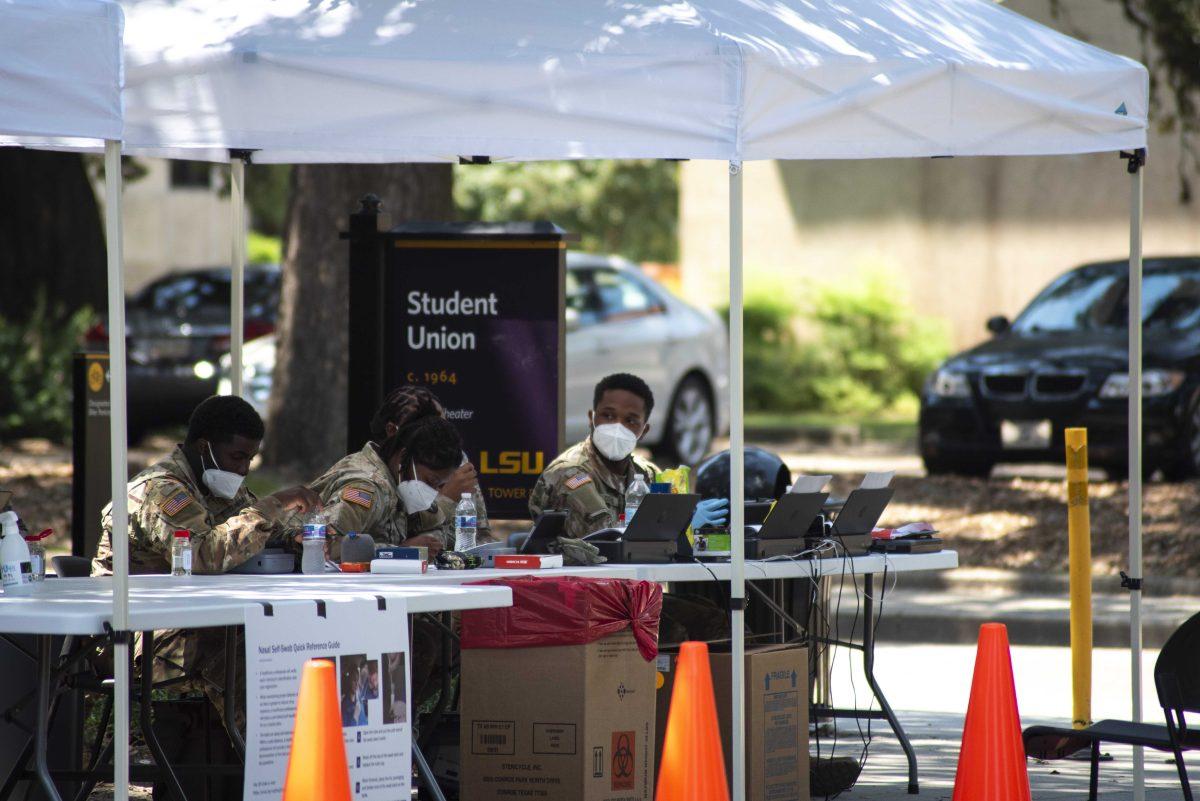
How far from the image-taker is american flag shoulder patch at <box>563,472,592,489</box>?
9016mm

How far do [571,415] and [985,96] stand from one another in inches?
400

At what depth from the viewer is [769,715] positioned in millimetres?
7422

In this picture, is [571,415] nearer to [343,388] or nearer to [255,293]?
[343,388]

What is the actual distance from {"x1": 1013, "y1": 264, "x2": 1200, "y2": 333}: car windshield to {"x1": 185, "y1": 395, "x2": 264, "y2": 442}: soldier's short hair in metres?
10.1

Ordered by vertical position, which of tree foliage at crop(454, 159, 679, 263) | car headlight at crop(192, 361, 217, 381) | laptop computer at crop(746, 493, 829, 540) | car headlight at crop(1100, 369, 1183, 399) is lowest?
laptop computer at crop(746, 493, 829, 540)

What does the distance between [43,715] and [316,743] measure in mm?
1117

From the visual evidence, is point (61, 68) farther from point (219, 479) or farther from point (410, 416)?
point (410, 416)

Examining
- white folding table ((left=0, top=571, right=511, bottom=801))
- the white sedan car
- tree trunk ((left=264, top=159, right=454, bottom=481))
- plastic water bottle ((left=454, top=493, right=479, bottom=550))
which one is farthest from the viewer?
the white sedan car

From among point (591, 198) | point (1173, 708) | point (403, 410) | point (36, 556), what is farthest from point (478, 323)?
point (591, 198)

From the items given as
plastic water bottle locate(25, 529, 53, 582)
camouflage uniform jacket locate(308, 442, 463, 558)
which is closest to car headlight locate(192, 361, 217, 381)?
camouflage uniform jacket locate(308, 442, 463, 558)

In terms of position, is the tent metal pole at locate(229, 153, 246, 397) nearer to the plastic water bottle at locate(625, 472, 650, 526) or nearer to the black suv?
the plastic water bottle at locate(625, 472, 650, 526)

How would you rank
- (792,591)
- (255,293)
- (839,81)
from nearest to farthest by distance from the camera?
(839,81) < (792,591) < (255,293)

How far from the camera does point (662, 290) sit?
1822 centimetres

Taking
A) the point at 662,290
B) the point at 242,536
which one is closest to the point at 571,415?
the point at 662,290
